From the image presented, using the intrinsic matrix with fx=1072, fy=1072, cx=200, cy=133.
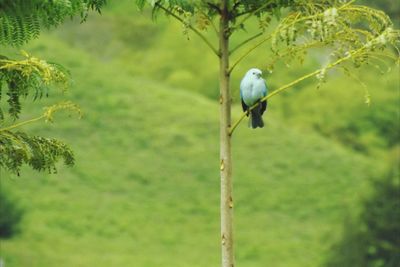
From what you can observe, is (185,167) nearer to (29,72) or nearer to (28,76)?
(28,76)

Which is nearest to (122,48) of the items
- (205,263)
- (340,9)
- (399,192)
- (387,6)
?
(387,6)

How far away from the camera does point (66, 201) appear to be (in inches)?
1145

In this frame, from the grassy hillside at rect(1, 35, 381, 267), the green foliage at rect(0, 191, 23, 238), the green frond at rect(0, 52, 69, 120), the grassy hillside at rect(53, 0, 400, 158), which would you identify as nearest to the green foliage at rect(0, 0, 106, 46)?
the green frond at rect(0, 52, 69, 120)

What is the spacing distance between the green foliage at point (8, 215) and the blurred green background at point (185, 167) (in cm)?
32

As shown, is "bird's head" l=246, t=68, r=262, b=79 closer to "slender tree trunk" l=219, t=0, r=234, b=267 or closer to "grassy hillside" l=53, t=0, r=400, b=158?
"slender tree trunk" l=219, t=0, r=234, b=267

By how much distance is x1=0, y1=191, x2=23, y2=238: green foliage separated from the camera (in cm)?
2525

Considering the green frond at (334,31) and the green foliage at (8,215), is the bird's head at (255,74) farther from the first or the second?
the green foliage at (8,215)

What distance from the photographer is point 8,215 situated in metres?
25.9

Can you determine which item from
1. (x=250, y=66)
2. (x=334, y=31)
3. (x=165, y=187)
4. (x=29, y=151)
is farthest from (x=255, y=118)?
(x=250, y=66)

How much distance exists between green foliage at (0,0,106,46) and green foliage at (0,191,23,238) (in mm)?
18169

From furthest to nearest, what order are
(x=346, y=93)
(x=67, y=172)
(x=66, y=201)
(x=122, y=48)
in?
(x=122, y=48) → (x=346, y=93) → (x=67, y=172) → (x=66, y=201)

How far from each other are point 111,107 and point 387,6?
38.8 feet

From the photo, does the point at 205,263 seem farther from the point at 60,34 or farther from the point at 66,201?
the point at 60,34

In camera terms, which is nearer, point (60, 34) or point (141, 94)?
point (141, 94)
